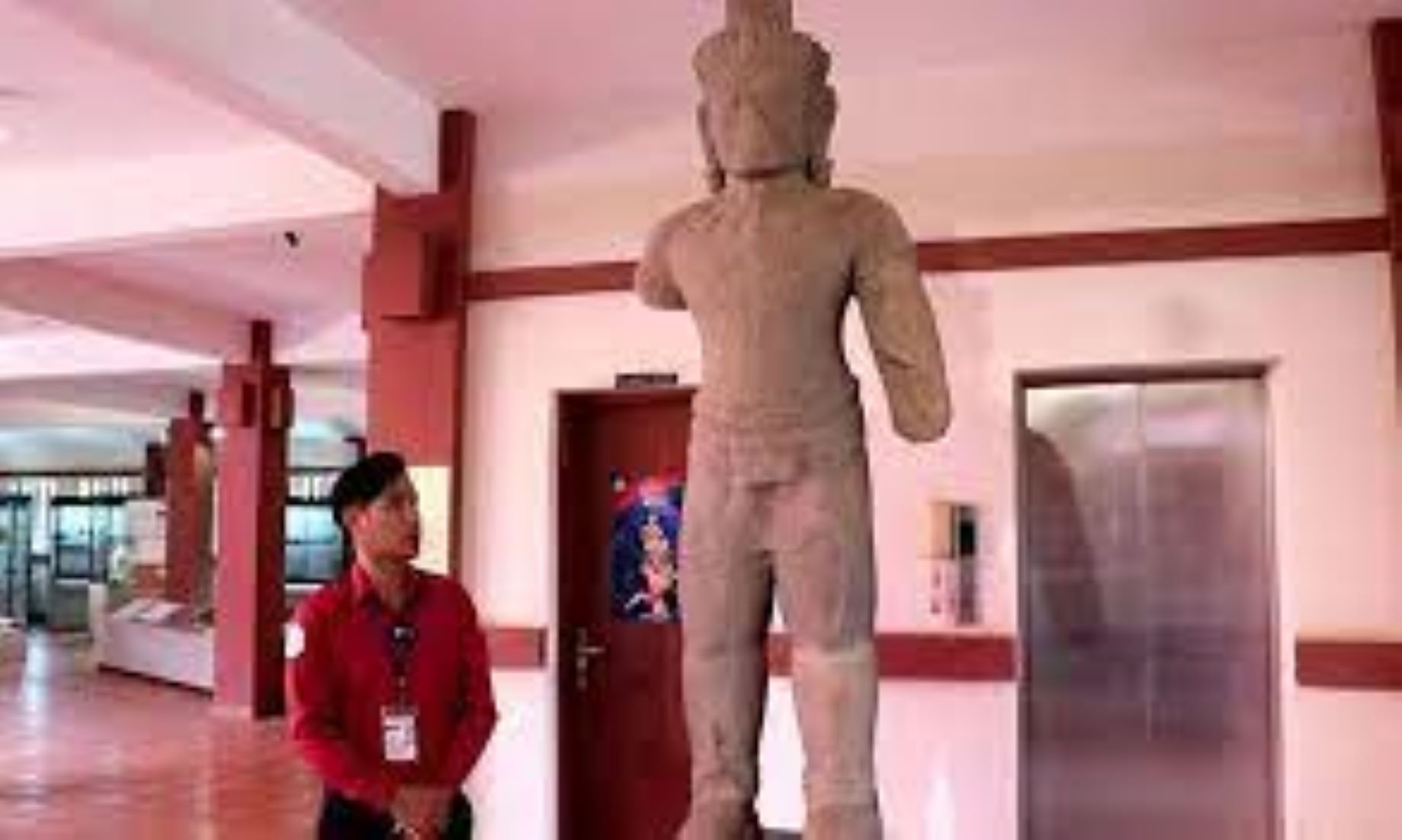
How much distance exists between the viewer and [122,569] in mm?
18594

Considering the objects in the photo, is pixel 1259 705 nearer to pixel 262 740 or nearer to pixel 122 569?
pixel 262 740

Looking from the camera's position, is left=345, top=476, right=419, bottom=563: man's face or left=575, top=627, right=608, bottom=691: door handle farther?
left=575, top=627, right=608, bottom=691: door handle

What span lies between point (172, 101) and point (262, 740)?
5.87 meters

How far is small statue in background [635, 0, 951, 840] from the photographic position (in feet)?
7.70

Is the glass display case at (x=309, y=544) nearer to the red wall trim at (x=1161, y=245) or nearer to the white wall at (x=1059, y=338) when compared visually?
the white wall at (x=1059, y=338)

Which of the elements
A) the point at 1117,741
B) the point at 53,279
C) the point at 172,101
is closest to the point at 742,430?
the point at 1117,741

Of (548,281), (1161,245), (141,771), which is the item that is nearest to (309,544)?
(141,771)

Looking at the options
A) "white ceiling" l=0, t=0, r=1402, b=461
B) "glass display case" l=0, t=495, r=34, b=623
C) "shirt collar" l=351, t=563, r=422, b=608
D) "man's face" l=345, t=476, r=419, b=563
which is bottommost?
"glass display case" l=0, t=495, r=34, b=623

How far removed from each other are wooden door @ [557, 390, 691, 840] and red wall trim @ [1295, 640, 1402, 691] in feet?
7.37

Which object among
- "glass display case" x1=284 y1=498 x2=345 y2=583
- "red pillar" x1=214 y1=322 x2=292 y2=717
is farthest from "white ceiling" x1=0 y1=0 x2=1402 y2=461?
"glass display case" x1=284 y1=498 x2=345 y2=583

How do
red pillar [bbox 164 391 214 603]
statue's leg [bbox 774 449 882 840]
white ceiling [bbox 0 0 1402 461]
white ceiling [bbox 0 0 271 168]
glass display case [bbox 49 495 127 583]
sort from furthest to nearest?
glass display case [bbox 49 495 127 583], red pillar [bbox 164 391 214 603], white ceiling [bbox 0 0 271 168], white ceiling [bbox 0 0 1402 461], statue's leg [bbox 774 449 882 840]

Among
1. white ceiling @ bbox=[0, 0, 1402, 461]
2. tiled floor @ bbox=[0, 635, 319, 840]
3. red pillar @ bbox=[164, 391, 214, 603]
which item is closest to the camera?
white ceiling @ bbox=[0, 0, 1402, 461]

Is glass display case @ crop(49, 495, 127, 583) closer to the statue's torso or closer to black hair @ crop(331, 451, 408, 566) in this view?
black hair @ crop(331, 451, 408, 566)

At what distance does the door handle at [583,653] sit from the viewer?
225 inches
